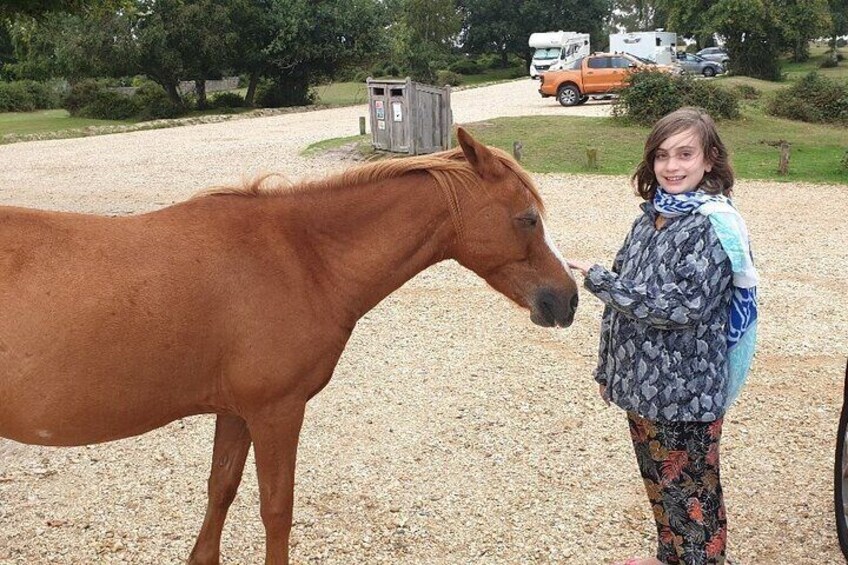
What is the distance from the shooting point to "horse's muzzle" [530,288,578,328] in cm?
303

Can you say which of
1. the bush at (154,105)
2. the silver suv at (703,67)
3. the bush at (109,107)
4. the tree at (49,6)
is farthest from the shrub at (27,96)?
the silver suv at (703,67)

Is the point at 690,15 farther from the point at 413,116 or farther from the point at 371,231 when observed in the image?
the point at 371,231

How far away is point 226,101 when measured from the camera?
33.7 metres

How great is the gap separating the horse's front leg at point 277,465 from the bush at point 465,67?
5448 centimetres

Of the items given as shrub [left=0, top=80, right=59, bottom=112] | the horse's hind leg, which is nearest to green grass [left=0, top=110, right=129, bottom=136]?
shrub [left=0, top=80, right=59, bottom=112]

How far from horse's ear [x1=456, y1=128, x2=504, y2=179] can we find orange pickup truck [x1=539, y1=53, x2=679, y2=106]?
2538 centimetres

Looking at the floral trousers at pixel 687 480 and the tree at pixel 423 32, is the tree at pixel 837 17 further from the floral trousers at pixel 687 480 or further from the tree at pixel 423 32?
the floral trousers at pixel 687 480

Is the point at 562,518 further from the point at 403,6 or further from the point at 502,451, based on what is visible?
the point at 403,6

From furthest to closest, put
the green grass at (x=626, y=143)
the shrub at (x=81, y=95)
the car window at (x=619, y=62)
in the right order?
the shrub at (x=81, y=95), the car window at (x=619, y=62), the green grass at (x=626, y=143)

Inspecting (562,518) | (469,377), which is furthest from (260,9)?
(562,518)

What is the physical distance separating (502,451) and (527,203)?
2.18 meters

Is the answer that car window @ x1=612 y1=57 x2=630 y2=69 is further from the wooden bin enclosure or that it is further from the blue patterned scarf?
the blue patterned scarf

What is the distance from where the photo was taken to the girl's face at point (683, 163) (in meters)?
2.75

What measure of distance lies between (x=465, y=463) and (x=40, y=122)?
30019 mm
